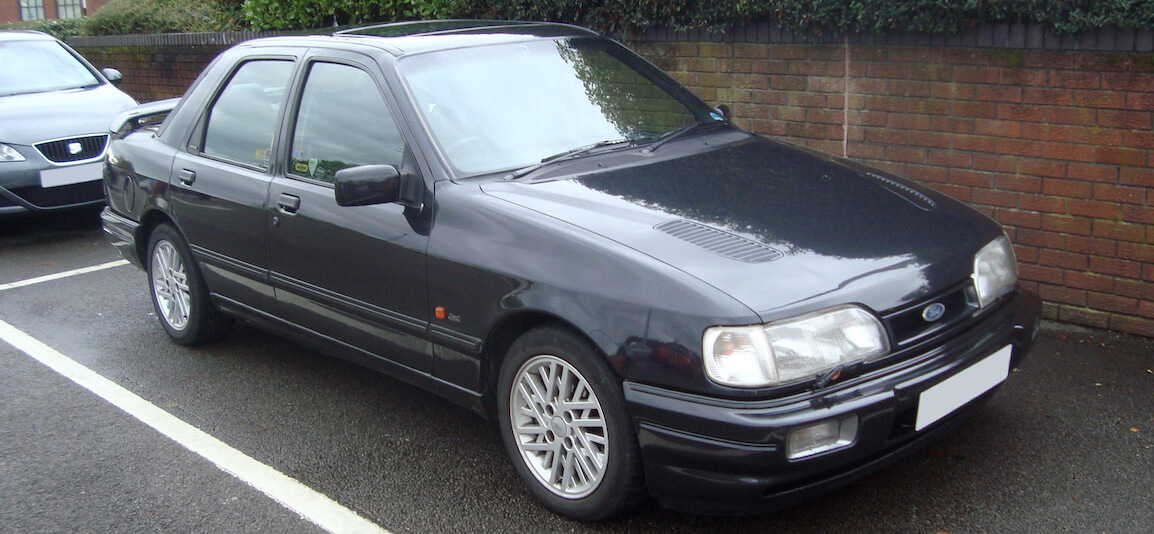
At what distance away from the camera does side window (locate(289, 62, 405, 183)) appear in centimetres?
413

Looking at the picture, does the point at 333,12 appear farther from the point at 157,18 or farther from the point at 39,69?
the point at 157,18

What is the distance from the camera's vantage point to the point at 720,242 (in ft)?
11.0

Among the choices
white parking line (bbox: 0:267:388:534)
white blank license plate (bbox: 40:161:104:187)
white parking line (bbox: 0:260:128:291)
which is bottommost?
white parking line (bbox: 0:267:388:534)

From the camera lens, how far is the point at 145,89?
12867 mm

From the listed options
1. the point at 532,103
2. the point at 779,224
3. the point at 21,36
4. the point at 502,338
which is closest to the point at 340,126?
the point at 532,103

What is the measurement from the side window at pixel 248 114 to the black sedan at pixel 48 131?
12.9 ft

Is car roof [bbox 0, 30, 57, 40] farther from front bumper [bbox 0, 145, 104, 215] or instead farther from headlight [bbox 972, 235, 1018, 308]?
headlight [bbox 972, 235, 1018, 308]

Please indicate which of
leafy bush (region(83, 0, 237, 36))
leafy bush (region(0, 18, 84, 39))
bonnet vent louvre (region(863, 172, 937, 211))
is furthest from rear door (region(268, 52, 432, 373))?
leafy bush (region(0, 18, 84, 39))

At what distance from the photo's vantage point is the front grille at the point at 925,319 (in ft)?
10.5

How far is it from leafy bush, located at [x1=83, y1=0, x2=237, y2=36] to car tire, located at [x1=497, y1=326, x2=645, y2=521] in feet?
30.8

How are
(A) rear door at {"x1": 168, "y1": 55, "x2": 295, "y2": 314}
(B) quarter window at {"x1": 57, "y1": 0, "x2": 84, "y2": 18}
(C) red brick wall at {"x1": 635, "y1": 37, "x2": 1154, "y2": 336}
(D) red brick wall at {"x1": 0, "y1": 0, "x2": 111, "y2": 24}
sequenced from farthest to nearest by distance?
1. (D) red brick wall at {"x1": 0, "y1": 0, "x2": 111, "y2": 24}
2. (B) quarter window at {"x1": 57, "y1": 0, "x2": 84, "y2": 18}
3. (C) red brick wall at {"x1": 635, "y1": 37, "x2": 1154, "y2": 336}
4. (A) rear door at {"x1": 168, "y1": 55, "x2": 295, "y2": 314}

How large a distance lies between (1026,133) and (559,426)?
3319 mm

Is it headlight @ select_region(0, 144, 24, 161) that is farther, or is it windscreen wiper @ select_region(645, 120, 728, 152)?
headlight @ select_region(0, 144, 24, 161)

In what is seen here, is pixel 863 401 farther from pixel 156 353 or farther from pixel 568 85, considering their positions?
pixel 156 353
